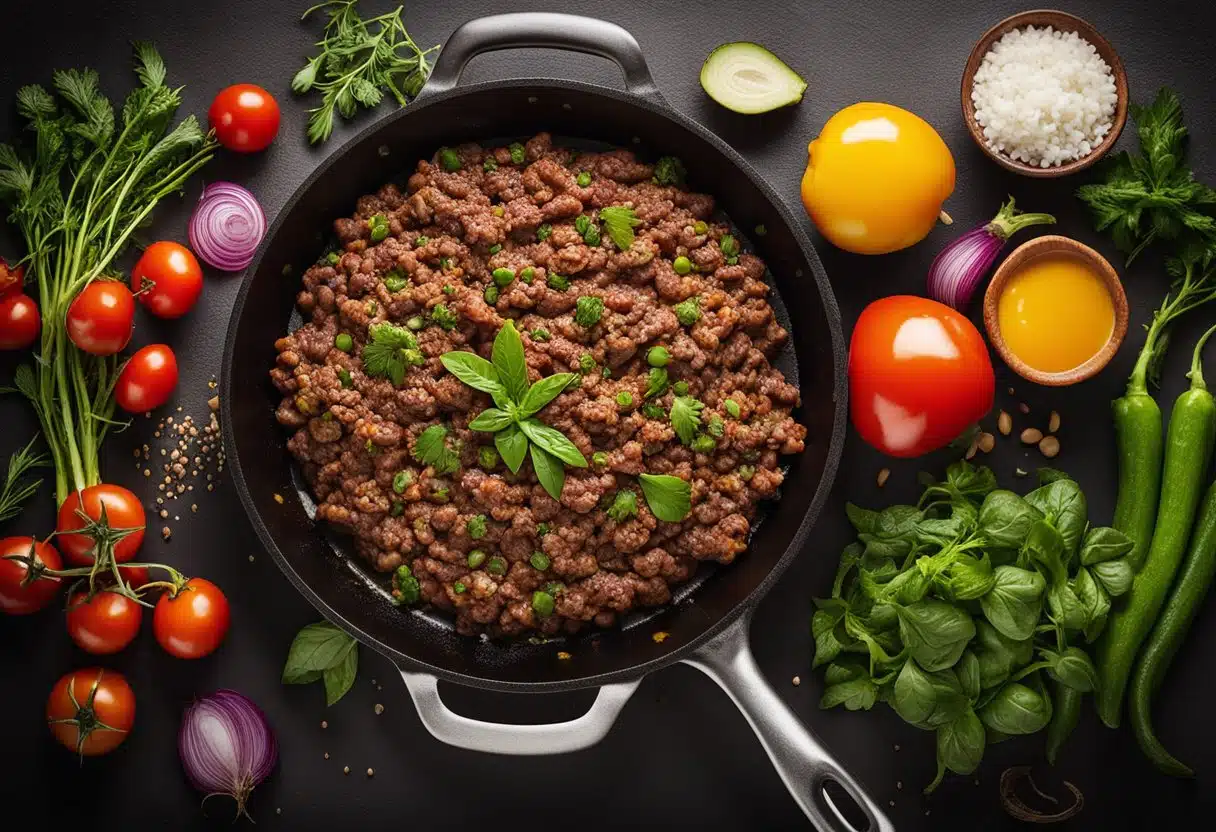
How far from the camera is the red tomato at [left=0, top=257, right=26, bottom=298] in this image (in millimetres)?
3568

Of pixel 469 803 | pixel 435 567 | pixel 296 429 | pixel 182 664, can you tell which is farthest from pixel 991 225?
pixel 182 664

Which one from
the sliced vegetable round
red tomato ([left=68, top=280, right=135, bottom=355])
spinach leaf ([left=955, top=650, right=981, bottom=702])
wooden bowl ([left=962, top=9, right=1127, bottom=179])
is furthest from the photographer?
the sliced vegetable round

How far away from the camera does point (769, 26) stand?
387 centimetres

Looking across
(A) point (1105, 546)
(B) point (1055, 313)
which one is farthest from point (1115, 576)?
(B) point (1055, 313)

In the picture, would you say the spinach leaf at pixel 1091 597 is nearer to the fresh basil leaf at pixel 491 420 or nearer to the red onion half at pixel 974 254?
the red onion half at pixel 974 254

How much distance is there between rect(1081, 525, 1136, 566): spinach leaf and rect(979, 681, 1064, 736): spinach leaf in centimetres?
50

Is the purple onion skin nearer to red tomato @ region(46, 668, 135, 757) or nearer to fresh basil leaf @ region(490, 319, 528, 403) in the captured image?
fresh basil leaf @ region(490, 319, 528, 403)

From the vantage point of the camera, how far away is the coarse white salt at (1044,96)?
356cm

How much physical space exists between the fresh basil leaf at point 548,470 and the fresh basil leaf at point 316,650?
1.03 meters

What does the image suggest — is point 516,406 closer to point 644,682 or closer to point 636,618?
point 636,618

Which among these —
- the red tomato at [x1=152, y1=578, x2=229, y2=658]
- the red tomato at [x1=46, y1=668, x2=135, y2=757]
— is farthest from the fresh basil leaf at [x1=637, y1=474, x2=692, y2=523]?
the red tomato at [x1=46, y1=668, x2=135, y2=757]

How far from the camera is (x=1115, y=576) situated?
3.46 metres

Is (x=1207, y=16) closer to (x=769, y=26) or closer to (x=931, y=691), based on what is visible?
(x=769, y=26)

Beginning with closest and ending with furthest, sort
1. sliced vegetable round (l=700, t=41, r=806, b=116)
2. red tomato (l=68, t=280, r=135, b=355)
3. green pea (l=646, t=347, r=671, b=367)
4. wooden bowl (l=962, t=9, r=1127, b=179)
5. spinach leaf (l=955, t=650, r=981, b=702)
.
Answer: green pea (l=646, t=347, r=671, b=367) → spinach leaf (l=955, t=650, r=981, b=702) → red tomato (l=68, t=280, r=135, b=355) → wooden bowl (l=962, t=9, r=1127, b=179) → sliced vegetable round (l=700, t=41, r=806, b=116)
